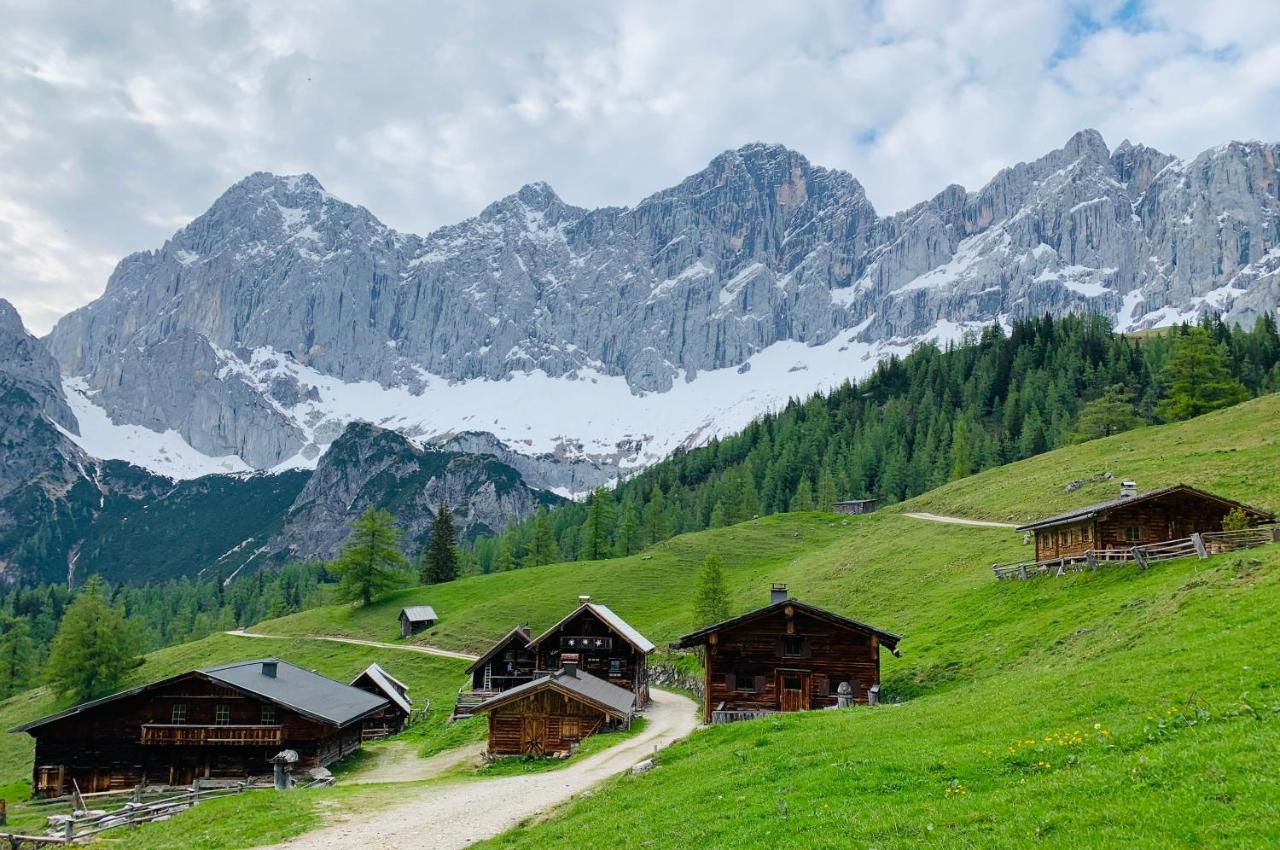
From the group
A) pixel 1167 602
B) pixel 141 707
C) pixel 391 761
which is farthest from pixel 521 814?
pixel 141 707

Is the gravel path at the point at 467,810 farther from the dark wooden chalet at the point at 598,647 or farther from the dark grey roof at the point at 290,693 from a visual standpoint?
the dark wooden chalet at the point at 598,647

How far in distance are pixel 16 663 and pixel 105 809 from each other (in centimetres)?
8322

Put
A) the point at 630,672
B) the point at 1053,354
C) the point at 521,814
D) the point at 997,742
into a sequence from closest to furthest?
the point at 997,742 < the point at 521,814 < the point at 630,672 < the point at 1053,354

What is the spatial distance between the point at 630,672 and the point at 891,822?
155 feet

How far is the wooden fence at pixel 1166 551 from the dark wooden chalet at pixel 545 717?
24.6m

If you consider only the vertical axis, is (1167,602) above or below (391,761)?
above

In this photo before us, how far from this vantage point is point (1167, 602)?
30969 millimetres

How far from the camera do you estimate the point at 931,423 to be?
→ 492 feet

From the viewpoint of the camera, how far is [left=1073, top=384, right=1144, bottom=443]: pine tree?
4363 inches

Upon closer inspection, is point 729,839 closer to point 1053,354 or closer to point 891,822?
point 891,822

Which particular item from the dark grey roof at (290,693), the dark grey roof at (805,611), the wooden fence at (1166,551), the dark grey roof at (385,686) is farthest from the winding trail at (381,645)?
the wooden fence at (1166,551)

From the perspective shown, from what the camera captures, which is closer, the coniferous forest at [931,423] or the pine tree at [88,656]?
the pine tree at [88,656]

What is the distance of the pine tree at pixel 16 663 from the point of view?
349ft

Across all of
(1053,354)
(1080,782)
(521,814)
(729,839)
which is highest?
(1053,354)
